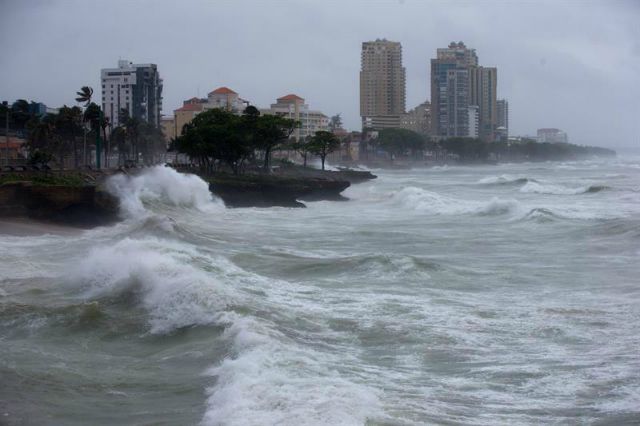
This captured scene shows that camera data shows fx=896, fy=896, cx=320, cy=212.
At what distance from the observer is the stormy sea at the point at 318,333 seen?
28.6 ft

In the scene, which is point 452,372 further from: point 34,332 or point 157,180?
point 157,180

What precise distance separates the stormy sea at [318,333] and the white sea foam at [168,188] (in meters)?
14.3

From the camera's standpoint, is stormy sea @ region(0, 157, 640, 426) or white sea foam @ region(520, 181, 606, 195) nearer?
stormy sea @ region(0, 157, 640, 426)

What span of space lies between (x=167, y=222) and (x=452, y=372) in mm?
18884

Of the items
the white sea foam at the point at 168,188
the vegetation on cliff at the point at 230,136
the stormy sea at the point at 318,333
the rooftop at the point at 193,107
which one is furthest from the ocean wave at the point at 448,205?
the rooftop at the point at 193,107

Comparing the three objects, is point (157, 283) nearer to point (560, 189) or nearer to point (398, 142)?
point (560, 189)

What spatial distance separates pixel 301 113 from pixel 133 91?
45972 millimetres

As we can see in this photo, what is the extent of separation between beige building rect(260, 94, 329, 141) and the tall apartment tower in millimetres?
33898

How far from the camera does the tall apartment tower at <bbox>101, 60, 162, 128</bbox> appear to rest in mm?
109562

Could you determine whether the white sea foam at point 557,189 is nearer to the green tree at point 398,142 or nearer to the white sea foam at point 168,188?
the white sea foam at point 168,188

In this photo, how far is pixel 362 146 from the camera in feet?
488

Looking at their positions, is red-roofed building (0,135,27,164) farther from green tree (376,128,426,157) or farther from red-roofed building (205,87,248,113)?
green tree (376,128,426,157)

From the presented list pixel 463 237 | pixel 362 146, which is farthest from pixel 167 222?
Result: pixel 362 146

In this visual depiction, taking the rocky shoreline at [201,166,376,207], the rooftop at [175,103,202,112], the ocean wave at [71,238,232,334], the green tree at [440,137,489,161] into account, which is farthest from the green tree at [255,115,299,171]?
the green tree at [440,137,489,161]
